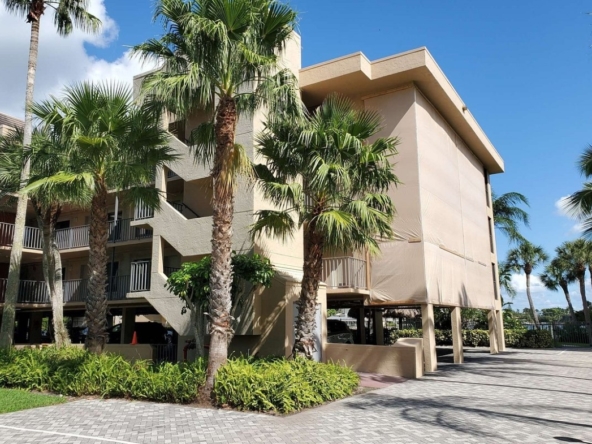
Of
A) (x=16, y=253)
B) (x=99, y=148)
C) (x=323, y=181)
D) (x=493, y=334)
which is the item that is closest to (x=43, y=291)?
(x=16, y=253)

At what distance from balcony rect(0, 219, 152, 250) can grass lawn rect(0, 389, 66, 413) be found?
10.5 metres

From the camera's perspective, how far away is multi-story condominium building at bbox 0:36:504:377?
16141 mm

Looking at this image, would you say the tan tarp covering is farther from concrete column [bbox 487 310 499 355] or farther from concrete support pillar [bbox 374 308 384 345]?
concrete support pillar [bbox 374 308 384 345]

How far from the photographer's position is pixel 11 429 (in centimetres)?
839

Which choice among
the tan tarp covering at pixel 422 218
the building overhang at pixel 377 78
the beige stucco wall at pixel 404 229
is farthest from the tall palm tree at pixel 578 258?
the beige stucco wall at pixel 404 229

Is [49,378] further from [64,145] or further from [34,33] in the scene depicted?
[34,33]

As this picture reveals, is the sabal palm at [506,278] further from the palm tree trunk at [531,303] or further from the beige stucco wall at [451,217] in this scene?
the beige stucco wall at [451,217]

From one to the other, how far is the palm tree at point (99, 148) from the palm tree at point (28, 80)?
7.63 feet

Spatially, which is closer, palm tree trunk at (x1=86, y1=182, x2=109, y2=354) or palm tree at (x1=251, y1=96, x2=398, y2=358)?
palm tree at (x1=251, y1=96, x2=398, y2=358)

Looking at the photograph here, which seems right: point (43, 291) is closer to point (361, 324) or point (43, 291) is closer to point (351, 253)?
point (351, 253)

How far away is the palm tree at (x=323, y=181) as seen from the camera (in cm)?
1259

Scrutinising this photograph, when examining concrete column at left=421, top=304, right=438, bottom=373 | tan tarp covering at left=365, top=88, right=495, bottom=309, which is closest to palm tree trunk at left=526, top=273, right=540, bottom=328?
tan tarp covering at left=365, top=88, right=495, bottom=309

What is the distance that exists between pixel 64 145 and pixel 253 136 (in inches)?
242

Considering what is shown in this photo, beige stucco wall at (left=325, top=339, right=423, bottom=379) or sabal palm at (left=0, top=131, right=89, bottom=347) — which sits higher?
sabal palm at (left=0, top=131, right=89, bottom=347)
